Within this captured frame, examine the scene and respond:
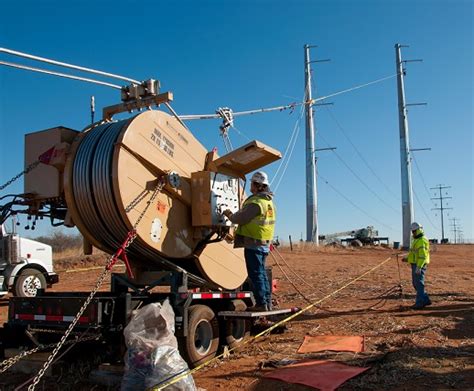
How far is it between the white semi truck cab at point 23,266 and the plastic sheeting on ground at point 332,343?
27.9 ft

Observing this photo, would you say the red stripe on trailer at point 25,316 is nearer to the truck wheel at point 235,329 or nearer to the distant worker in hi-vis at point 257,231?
the truck wheel at point 235,329

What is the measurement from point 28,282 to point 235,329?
821cm

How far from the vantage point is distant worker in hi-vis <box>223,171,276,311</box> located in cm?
745

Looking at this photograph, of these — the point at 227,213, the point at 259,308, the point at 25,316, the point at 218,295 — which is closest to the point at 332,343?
the point at 259,308

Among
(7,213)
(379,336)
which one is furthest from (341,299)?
(7,213)

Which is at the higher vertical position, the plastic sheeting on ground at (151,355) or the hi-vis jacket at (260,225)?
the hi-vis jacket at (260,225)

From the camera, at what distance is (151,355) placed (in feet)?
16.6

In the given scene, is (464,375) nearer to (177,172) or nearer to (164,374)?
(164,374)

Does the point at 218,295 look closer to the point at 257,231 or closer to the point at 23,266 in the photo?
the point at 257,231

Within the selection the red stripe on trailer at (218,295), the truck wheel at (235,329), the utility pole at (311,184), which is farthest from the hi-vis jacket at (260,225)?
the utility pole at (311,184)

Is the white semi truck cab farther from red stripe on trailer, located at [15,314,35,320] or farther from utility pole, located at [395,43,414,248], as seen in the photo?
utility pole, located at [395,43,414,248]

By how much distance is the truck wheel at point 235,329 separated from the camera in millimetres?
7488

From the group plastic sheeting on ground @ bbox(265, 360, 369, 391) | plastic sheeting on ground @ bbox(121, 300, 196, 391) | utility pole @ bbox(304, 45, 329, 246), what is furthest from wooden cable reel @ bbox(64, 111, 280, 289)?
utility pole @ bbox(304, 45, 329, 246)

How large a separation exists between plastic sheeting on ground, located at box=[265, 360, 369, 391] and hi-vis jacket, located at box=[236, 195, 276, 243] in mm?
1834
